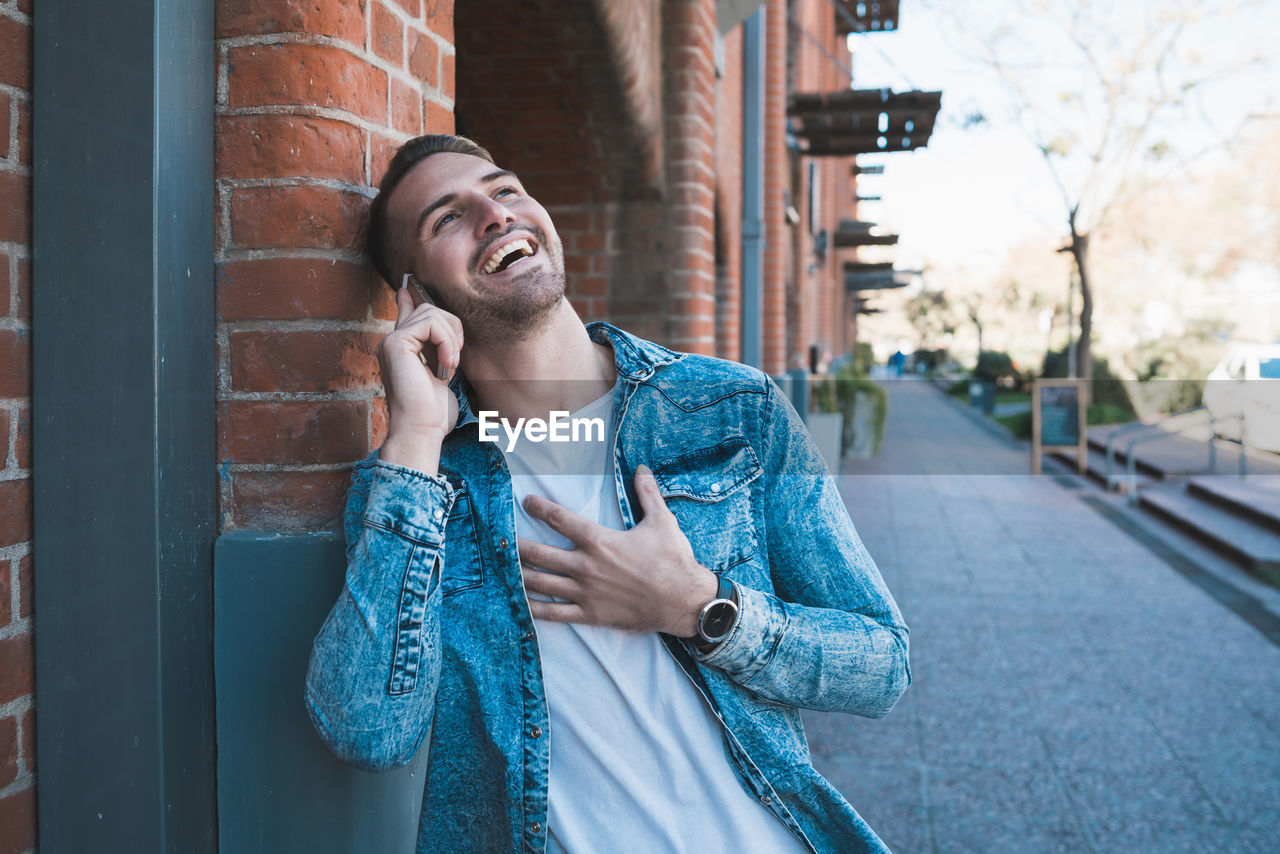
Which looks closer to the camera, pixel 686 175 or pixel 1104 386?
pixel 686 175

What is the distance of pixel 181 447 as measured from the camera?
5.64ft

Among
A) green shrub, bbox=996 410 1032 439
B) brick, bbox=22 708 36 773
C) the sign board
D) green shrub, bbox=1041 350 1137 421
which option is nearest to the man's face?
brick, bbox=22 708 36 773

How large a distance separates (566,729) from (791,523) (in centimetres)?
48

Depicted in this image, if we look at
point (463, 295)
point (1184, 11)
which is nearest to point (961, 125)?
point (1184, 11)

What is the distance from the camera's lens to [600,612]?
4.93 ft

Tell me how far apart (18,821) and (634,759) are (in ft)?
3.25

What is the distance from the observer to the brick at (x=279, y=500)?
1.82 metres

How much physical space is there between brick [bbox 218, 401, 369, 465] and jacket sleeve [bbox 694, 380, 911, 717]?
0.81 meters

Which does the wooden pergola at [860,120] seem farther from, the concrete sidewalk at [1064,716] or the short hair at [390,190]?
the short hair at [390,190]

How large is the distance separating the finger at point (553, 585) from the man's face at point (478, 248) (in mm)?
465

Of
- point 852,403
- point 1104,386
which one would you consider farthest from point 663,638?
point 1104,386

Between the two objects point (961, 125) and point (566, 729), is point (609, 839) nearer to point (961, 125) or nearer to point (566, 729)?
point (566, 729)

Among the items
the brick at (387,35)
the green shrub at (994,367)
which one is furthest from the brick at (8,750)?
the green shrub at (994,367)

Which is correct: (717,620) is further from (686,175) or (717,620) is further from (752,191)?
(752,191)
